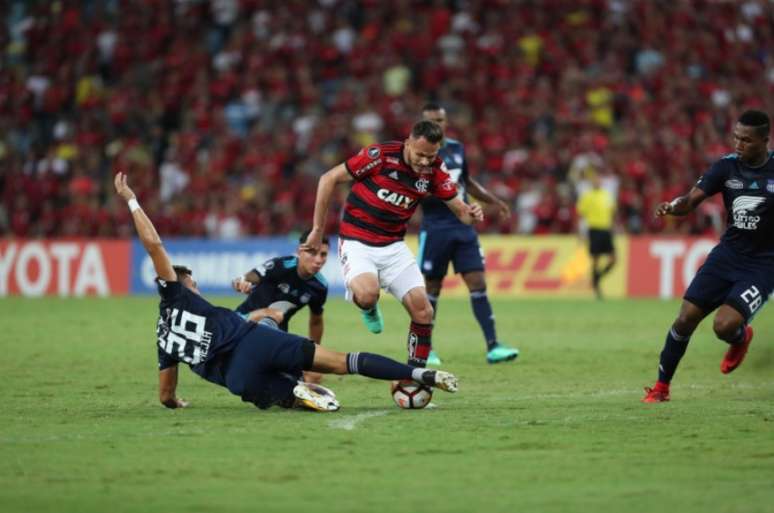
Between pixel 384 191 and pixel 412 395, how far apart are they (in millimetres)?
1789

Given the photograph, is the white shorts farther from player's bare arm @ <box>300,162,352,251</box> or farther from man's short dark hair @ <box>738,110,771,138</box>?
man's short dark hair @ <box>738,110,771,138</box>

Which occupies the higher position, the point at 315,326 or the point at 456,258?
the point at 456,258

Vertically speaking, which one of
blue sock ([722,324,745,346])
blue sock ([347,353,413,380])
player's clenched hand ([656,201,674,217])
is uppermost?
player's clenched hand ([656,201,674,217])

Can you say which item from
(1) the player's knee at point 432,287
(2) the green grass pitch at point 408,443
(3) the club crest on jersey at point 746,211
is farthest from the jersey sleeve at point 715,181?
(1) the player's knee at point 432,287

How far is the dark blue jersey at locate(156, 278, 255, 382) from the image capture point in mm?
10070

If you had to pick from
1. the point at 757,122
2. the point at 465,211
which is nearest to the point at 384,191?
the point at 465,211

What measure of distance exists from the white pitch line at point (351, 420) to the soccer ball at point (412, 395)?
20cm

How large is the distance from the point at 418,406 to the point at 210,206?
20.3 meters

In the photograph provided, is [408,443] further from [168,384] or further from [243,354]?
[168,384]

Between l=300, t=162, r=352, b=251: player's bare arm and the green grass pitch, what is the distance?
143 cm

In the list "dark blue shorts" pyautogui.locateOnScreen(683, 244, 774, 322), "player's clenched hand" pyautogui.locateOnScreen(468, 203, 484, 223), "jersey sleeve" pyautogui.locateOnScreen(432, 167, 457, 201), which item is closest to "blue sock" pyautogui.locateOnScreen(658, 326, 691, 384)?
"dark blue shorts" pyautogui.locateOnScreen(683, 244, 774, 322)

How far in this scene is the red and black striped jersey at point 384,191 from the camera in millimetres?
11039

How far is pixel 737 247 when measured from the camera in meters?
10.9

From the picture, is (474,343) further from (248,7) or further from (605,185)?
(248,7)
